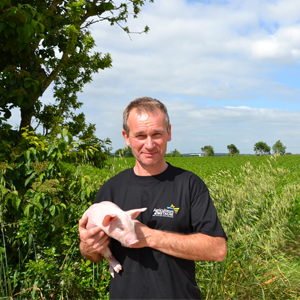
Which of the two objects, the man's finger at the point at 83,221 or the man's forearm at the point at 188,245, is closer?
the man's forearm at the point at 188,245

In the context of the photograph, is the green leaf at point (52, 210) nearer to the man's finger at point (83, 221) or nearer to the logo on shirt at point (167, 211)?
the man's finger at point (83, 221)

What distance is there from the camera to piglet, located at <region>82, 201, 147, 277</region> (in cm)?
176

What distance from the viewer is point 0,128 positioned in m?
4.52

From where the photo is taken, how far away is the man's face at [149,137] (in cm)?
201

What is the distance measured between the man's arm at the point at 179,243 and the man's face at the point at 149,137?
1.47 feet

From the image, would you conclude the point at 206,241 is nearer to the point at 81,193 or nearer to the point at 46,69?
the point at 81,193

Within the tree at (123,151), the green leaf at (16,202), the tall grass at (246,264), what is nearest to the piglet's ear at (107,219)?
the tall grass at (246,264)

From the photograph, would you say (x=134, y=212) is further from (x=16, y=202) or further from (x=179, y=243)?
(x=16, y=202)

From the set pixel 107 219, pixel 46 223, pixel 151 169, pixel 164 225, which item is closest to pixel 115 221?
pixel 107 219

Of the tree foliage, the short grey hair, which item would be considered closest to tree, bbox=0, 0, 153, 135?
the tree foliage

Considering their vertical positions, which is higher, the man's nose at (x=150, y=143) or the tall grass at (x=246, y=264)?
the man's nose at (x=150, y=143)

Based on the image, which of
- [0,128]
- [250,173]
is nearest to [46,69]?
[0,128]

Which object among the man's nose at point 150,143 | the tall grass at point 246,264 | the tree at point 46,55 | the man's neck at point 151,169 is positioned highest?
the tree at point 46,55

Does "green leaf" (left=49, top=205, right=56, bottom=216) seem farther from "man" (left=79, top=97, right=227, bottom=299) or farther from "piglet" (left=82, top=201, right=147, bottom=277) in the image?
"piglet" (left=82, top=201, right=147, bottom=277)
